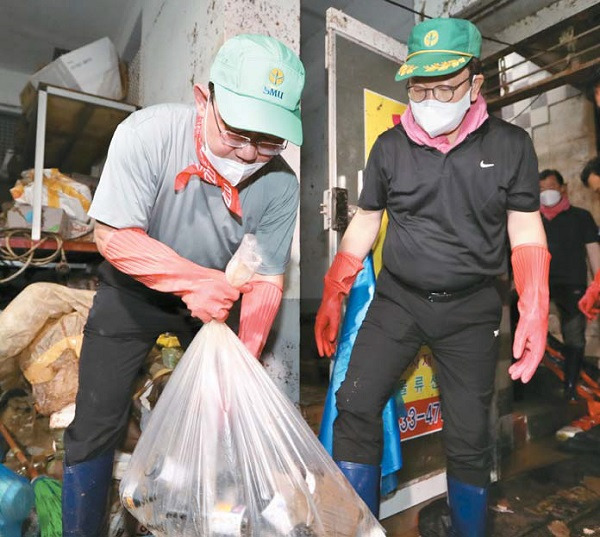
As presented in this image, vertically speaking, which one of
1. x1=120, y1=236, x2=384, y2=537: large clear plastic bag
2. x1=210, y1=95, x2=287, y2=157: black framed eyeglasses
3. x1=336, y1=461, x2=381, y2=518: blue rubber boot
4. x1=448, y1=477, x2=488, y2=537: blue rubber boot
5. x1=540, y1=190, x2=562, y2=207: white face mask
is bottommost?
x1=448, y1=477, x2=488, y2=537: blue rubber boot

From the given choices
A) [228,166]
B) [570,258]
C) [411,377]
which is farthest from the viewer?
[570,258]

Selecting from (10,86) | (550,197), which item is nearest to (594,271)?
(550,197)

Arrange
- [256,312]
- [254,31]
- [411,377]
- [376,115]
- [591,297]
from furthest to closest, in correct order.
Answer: [591,297]
[376,115]
[411,377]
[254,31]
[256,312]

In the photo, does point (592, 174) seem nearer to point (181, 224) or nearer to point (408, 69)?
point (408, 69)

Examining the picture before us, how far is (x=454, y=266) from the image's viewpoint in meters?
1.29

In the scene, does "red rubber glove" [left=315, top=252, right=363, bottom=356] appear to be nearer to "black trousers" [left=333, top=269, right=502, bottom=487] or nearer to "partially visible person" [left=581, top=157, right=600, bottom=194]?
"black trousers" [left=333, top=269, right=502, bottom=487]

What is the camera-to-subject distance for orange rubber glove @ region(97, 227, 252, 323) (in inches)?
38.4

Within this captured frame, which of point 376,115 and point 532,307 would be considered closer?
point 532,307

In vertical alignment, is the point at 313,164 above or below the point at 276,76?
above

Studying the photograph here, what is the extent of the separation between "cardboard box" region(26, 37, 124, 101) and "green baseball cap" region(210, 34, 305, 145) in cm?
264

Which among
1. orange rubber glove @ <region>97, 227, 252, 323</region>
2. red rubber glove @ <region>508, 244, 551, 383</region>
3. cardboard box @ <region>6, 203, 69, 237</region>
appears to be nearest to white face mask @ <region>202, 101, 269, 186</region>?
orange rubber glove @ <region>97, 227, 252, 323</region>

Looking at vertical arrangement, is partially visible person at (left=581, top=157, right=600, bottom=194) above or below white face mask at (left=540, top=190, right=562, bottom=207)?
above

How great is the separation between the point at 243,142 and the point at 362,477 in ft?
3.26

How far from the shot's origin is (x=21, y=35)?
12.8 ft
